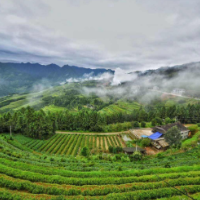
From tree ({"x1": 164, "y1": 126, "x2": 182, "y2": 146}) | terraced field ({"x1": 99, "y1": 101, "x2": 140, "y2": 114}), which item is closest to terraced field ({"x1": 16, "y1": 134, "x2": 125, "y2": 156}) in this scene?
tree ({"x1": 164, "y1": 126, "x2": 182, "y2": 146})

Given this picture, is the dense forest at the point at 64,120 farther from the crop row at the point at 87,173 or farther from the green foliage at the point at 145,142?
the crop row at the point at 87,173

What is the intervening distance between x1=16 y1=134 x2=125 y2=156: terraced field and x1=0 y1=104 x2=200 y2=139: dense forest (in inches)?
175

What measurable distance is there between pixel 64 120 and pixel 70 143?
17.5 m

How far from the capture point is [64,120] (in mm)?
57125

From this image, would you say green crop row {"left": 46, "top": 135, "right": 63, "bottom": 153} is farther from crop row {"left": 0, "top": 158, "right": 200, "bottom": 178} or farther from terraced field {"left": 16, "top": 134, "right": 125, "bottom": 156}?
crop row {"left": 0, "top": 158, "right": 200, "bottom": 178}

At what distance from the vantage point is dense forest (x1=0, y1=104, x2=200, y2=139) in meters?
42.9

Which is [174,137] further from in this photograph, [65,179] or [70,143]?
[70,143]

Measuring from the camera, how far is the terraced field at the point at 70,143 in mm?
35844

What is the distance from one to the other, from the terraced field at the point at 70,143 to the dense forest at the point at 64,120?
175 inches

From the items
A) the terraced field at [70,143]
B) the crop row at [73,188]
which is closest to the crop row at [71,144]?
the terraced field at [70,143]

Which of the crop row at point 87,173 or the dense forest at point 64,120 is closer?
the crop row at point 87,173

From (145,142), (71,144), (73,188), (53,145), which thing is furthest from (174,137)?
(53,145)

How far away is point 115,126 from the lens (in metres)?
56.5

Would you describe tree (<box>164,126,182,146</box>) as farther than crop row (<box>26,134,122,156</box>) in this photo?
No
